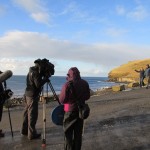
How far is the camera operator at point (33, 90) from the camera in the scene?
977 cm

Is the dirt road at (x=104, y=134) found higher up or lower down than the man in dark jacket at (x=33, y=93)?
lower down

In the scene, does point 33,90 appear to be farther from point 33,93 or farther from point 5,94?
point 5,94

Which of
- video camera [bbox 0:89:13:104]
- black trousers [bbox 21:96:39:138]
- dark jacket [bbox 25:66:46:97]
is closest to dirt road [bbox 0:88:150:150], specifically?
black trousers [bbox 21:96:39:138]

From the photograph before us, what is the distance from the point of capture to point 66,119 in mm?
8164

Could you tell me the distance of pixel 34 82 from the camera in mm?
9945

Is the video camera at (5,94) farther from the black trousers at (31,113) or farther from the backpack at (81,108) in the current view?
the backpack at (81,108)

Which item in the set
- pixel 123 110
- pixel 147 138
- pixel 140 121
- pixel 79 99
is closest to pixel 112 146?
pixel 147 138

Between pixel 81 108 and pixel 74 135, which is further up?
pixel 81 108

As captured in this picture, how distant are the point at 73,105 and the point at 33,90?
2324 millimetres

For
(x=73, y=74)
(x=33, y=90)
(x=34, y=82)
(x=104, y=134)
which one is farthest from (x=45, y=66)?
(x=104, y=134)

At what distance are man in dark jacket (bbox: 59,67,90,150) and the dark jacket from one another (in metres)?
1.87

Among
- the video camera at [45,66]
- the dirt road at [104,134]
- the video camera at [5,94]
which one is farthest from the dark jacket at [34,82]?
the dirt road at [104,134]

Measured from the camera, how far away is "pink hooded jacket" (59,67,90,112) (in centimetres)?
792

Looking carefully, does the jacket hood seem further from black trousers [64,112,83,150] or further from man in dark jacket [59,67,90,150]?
black trousers [64,112,83,150]
